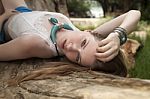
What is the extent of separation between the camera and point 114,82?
1.91m

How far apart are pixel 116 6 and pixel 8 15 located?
13436 millimetres

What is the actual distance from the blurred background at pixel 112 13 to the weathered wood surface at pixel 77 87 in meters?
1.71

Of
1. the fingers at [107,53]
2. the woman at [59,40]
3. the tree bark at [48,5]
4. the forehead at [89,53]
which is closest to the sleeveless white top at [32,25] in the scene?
the woman at [59,40]

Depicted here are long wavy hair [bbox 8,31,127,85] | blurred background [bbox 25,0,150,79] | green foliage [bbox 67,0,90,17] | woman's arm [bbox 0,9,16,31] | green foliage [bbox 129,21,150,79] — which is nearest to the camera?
long wavy hair [bbox 8,31,127,85]

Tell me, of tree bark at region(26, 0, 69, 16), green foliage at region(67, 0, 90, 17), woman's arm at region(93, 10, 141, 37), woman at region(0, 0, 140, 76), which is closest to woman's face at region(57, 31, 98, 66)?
woman at region(0, 0, 140, 76)

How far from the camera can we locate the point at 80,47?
2219 millimetres

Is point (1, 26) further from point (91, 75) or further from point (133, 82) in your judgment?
point (133, 82)

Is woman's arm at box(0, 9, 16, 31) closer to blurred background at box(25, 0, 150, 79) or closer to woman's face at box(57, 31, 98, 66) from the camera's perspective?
woman's face at box(57, 31, 98, 66)

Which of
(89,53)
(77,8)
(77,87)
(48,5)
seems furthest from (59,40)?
(77,8)

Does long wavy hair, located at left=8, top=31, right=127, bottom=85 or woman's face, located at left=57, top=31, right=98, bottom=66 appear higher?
woman's face, located at left=57, top=31, right=98, bottom=66

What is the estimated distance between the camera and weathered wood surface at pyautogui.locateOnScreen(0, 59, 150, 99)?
65.8 inches

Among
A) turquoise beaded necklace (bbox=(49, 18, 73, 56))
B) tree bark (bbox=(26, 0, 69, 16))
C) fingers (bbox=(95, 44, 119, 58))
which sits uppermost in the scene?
turquoise beaded necklace (bbox=(49, 18, 73, 56))

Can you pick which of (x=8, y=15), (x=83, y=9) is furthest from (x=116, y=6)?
(x=8, y=15)

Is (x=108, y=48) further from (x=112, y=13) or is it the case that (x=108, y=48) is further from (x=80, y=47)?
(x=112, y=13)
